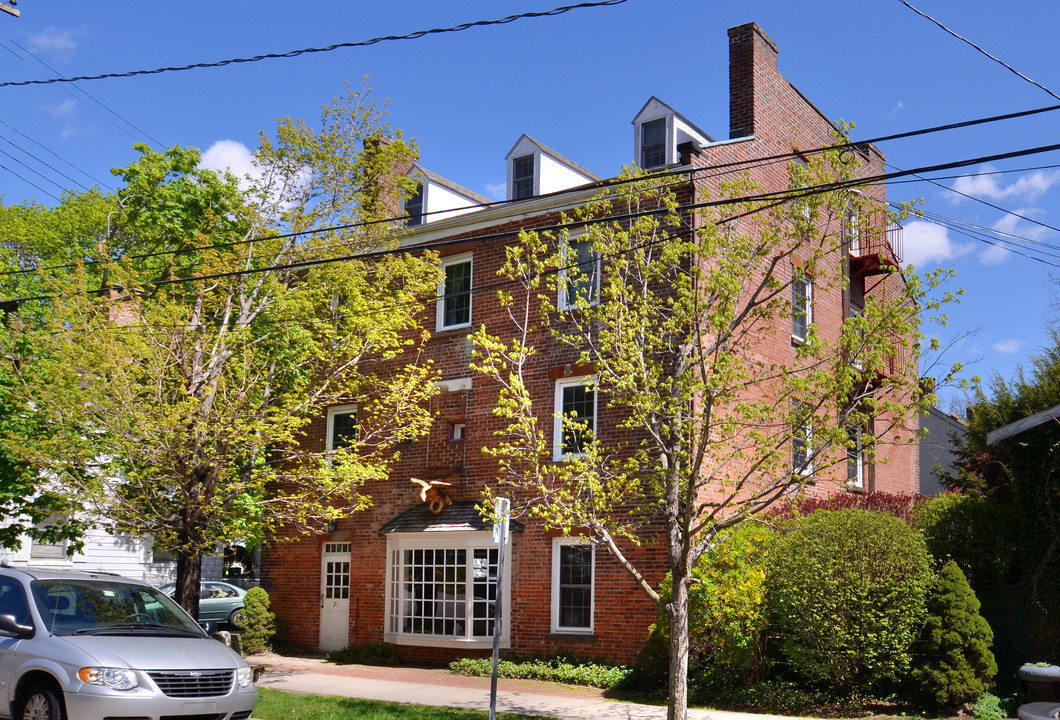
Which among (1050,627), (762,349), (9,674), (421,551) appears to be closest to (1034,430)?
(1050,627)

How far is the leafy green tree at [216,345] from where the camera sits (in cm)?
1459

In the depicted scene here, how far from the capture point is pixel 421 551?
800 inches

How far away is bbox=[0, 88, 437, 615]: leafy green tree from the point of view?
14594 mm

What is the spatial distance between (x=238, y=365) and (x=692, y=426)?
25.8ft

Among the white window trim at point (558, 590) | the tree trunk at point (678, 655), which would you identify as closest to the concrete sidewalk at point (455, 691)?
the white window trim at point (558, 590)

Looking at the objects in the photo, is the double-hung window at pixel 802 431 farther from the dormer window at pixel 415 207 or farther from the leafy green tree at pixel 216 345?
the dormer window at pixel 415 207

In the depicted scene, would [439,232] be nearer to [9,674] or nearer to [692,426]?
[692,426]

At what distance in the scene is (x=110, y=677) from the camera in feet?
29.4

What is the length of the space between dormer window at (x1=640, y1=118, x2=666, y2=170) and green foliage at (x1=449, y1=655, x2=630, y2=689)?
1089cm

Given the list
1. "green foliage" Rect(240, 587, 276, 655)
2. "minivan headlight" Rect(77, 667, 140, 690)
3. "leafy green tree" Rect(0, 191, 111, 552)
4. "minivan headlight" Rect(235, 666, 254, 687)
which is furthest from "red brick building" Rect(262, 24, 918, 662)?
"minivan headlight" Rect(77, 667, 140, 690)

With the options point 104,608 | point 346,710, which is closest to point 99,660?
point 104,608

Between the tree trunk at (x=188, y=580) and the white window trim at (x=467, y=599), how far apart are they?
5093mm

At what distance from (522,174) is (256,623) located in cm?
1198

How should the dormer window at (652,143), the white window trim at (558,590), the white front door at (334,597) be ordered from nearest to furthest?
1. the white window trim at (558,590)
2. the white front door at (334,597)
3. the dormer window at (652,143)
